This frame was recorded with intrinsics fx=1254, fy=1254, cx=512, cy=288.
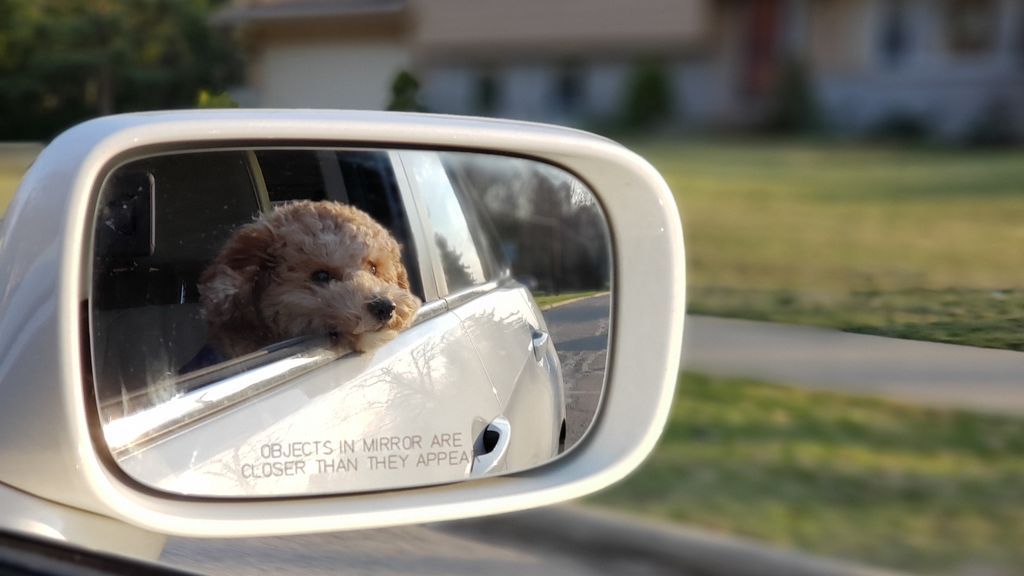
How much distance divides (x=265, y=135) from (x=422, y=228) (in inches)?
24.6

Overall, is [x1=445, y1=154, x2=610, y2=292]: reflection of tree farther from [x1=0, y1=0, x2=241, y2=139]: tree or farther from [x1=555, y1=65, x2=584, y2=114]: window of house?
[x1=555, y1=65, x2=584, y2=114]: window of house

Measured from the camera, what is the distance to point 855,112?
26281 millimetres

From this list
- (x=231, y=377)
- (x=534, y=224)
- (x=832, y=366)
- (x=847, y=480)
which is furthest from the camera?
(x=832, y=366)

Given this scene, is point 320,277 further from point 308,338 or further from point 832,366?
point 832,366

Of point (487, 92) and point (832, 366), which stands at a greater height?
point (487, 92)

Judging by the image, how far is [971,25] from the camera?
26906 mm

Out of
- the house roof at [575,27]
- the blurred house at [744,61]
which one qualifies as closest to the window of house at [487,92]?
the blurred house at [744,61]

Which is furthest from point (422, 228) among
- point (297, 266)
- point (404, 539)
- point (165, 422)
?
point (404, 539)

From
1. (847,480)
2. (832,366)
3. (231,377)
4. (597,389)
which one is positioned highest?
(231,377)

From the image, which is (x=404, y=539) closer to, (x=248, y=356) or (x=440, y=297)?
(x=440, y=297)

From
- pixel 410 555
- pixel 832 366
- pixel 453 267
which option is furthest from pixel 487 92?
pixel 453 267

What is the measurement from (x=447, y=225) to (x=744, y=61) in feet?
87.6

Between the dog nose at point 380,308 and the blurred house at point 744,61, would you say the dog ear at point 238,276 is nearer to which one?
the dog nose at point 380,308

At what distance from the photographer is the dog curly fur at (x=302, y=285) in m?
2.09
